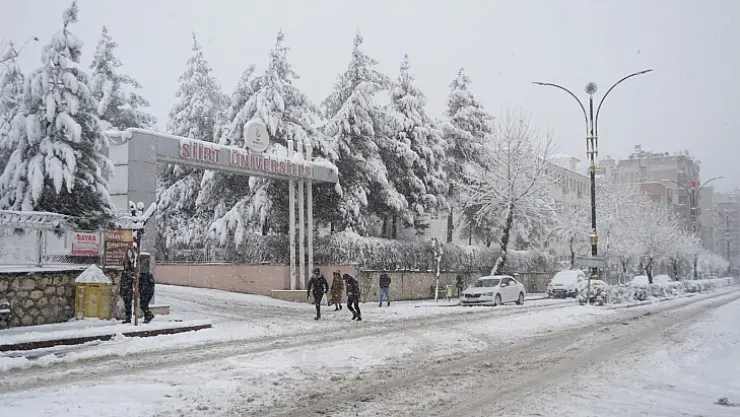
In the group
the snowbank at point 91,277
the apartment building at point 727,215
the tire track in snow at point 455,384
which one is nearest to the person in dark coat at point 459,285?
the tire track in snow at point 455,384

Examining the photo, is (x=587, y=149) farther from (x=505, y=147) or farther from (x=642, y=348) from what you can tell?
(x=642, y=348)

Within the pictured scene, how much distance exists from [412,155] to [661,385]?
29292 millimetres

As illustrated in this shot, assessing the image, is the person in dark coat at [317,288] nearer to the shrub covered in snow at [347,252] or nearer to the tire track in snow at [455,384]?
the tire track in snow at [455,384]

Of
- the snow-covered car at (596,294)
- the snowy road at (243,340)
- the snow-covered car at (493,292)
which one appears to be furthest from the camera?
the snow-covered car at (596,294)

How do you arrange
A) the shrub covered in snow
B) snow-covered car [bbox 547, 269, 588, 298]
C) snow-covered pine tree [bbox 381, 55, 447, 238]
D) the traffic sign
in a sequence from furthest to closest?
snow-covered car [bbox 547, 269, 588, 298]
snow-covered pine tree [bbox 381, 55, 447, 238]
the shrub covered in snow
the traffic sign

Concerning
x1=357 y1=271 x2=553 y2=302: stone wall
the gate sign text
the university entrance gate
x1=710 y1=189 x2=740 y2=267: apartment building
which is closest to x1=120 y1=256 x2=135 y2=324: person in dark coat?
the university entrance gate

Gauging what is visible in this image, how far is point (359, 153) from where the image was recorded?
3762cm

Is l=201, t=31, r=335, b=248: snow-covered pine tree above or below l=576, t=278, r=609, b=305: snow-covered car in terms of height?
above

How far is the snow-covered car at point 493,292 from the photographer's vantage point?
31.7 metres

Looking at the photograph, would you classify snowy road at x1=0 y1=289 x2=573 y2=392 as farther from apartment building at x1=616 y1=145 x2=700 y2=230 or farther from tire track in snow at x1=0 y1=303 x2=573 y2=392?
apartment building at x1=616 y1=145 x2=700 y2=230

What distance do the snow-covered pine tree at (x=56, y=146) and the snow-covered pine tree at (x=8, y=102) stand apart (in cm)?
81

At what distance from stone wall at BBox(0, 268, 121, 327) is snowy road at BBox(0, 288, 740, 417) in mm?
5832

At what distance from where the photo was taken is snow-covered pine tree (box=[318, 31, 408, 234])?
3612cm

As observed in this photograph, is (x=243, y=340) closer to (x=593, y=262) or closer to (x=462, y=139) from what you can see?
(x=593, y=262)
